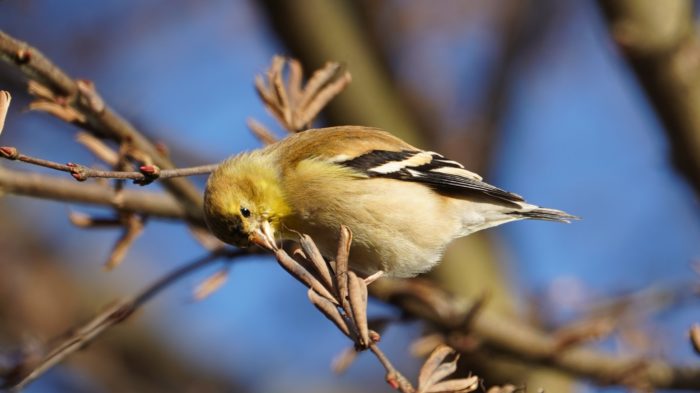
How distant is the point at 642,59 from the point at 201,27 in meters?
5.32

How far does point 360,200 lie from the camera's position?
2.80m

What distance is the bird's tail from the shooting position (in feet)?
9.53

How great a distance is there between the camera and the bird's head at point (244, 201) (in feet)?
9.00

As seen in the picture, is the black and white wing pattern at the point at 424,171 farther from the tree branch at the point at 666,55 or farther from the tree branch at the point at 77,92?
the tree branch at the point at 666,55

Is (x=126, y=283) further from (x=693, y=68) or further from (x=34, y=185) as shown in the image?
(x=693, y=68)

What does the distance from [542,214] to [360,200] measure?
68cm

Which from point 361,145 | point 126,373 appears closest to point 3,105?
point 361,145

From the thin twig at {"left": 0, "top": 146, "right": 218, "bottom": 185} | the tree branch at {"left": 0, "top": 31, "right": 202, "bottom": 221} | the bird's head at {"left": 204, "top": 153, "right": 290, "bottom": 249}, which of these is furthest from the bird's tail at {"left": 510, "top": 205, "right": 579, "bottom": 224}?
the thin twig at {"left": 0, "top": 146, "right": 218, "bottom": 185}

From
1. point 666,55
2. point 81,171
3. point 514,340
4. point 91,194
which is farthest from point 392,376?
point 666,55

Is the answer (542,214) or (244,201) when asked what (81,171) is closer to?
(244,201)

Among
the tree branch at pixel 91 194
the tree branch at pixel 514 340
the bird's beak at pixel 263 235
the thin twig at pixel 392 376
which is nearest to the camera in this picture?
the thin twig at pixel 392 376

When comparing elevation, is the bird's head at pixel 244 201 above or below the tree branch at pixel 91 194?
above

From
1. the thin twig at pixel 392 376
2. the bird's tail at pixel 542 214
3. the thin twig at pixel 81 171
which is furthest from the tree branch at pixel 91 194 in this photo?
the thin twig at pixel 392 376

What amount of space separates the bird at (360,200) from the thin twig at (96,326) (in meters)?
0.24
